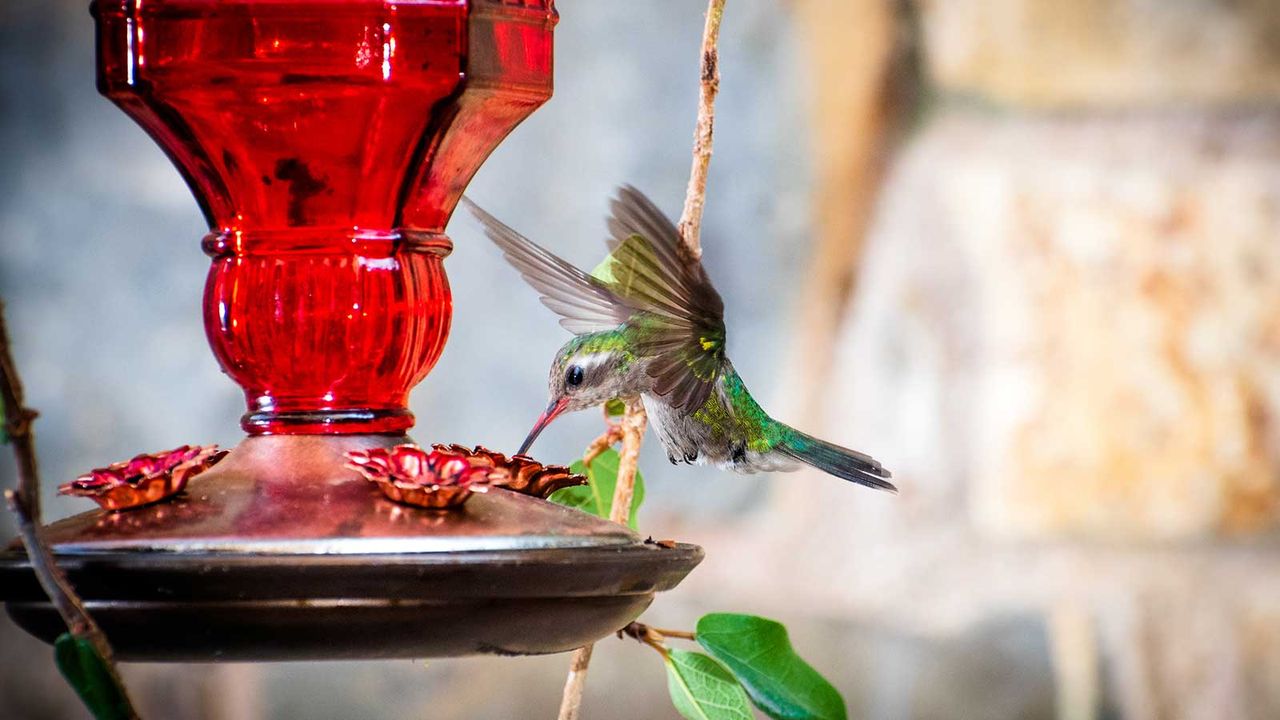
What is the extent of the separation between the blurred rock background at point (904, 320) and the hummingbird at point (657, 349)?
0.44m

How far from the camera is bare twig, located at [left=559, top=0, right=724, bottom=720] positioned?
3.47 ft

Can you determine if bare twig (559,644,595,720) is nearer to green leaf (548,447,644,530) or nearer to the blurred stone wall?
green leaf (548,447,644,530)

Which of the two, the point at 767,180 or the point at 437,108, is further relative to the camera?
the point at 767,180

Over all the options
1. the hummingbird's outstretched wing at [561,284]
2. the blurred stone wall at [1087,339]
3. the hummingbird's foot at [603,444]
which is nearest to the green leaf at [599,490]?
the hummingbird's foot at [603,444]

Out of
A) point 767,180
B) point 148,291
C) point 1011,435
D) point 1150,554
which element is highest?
point 767,180

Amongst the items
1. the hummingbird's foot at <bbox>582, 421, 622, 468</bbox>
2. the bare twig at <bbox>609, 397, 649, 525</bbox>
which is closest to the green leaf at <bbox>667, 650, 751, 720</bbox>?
the bare twig at <bbox>609, 397, 649, 525</bbox>

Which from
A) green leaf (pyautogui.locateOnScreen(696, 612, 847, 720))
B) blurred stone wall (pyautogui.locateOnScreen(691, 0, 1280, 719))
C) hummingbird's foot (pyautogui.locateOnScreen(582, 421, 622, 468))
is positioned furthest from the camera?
blurred stone wall (pyautogui.locateOnScreen(691, 0, 1280, 719))

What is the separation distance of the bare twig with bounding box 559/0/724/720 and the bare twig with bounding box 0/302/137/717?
1.50 ft

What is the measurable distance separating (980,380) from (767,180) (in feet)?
1.24

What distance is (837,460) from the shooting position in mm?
1478

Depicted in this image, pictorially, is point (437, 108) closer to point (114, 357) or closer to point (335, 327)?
point (335, 327)

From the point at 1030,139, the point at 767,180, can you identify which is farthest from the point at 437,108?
the point at 1030,139

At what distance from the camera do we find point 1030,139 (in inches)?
73.8

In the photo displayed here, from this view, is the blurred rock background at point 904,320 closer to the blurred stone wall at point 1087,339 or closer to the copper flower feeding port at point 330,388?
the blurred stone wall at point 1087,339
